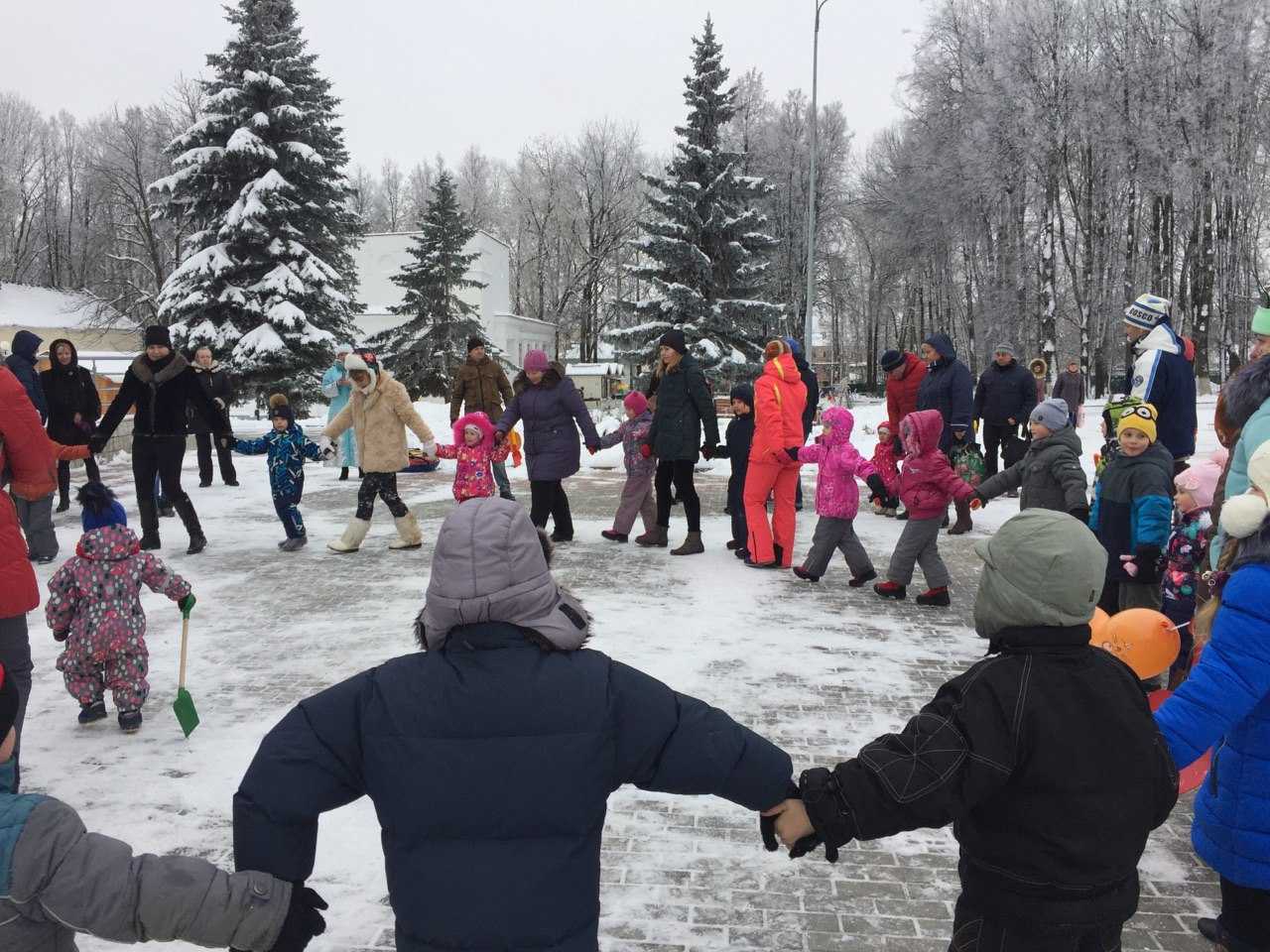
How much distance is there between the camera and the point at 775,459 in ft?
28.0

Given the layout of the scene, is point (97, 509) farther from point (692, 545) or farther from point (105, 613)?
point (692, 545)

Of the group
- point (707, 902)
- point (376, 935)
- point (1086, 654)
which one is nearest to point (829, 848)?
point (1086, 654)

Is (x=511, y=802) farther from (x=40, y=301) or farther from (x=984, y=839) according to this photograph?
(x=40, y=301)

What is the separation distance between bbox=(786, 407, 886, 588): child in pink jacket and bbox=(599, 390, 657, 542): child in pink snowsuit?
1.91 m

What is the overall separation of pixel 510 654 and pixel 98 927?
865mm

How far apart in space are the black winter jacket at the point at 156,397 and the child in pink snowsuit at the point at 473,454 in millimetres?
2349

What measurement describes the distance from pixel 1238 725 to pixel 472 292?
50.3 m

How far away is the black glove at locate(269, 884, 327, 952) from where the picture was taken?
1817 mm

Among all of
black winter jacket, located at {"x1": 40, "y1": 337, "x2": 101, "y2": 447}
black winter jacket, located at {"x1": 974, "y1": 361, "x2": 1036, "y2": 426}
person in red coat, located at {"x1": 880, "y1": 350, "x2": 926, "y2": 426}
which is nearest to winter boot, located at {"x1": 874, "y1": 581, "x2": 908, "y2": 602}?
person in red coat, located at {"x1": 880, "y1": 350, "x2": 926, "y2": 426}

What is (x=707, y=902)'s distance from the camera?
3.39 m

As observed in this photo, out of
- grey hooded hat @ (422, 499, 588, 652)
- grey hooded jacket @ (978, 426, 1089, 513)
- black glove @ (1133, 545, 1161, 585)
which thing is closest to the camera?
grey hooded hat @ (422, 499, 588, 652)

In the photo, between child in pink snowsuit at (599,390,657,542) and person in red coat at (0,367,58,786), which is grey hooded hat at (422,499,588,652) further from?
child in pink snowsuit at (599,390,657,542)

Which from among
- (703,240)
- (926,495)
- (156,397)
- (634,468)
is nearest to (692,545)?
(634,468)

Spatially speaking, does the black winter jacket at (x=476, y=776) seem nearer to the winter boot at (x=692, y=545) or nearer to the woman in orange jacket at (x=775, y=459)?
the woman in orange jacket at (x=775, y=459)
